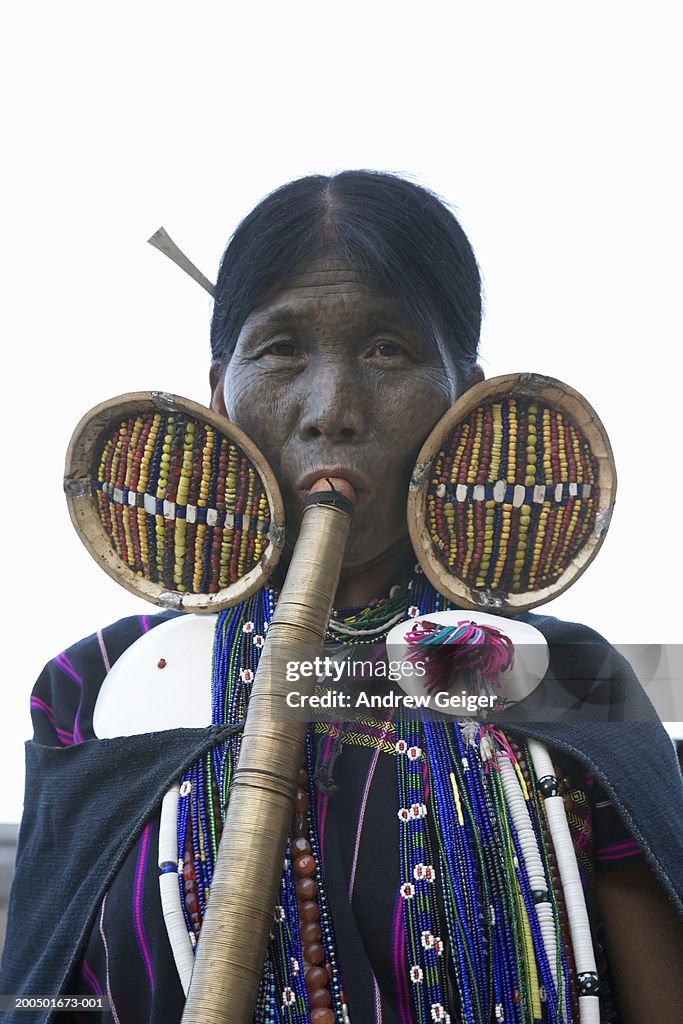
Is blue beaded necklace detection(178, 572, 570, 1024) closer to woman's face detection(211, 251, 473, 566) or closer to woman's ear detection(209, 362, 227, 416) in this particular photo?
woman's face detection(211, 251, 473, 566)

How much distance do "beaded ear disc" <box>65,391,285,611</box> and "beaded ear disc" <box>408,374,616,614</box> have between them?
0.21 m

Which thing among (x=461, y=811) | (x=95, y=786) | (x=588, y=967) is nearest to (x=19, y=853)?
(x=95, y=786)

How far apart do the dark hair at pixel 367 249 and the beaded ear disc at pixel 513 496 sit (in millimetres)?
148

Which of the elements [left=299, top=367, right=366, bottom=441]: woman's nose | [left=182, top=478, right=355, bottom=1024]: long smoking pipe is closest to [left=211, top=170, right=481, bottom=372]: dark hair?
[left=299, top=367, right=366, bottom=441]: woman's nose

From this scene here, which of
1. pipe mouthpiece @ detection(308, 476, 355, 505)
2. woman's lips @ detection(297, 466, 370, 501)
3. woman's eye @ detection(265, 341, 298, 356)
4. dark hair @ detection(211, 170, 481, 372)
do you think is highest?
dark hair @ detection(211, 170, 481, 372)

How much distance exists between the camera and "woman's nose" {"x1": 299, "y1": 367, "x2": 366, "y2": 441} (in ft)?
4.05

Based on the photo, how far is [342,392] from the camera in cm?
124

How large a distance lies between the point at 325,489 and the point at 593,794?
46 cm

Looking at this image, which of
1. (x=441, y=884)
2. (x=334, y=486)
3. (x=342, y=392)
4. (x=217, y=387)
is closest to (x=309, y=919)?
(x=441, y=884)

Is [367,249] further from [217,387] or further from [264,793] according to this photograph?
[264,793]

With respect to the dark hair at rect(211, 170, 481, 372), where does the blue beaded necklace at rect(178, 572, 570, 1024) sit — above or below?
below

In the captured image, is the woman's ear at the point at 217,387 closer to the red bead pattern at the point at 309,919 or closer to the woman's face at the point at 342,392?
the woman's face at the point at 342,392

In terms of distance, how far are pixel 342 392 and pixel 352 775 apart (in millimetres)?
442

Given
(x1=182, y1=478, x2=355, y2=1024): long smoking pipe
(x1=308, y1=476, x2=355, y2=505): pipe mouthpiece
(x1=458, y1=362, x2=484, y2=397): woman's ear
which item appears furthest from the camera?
(x1=458, y1=362, x2=484, y2=397): woman's ear
